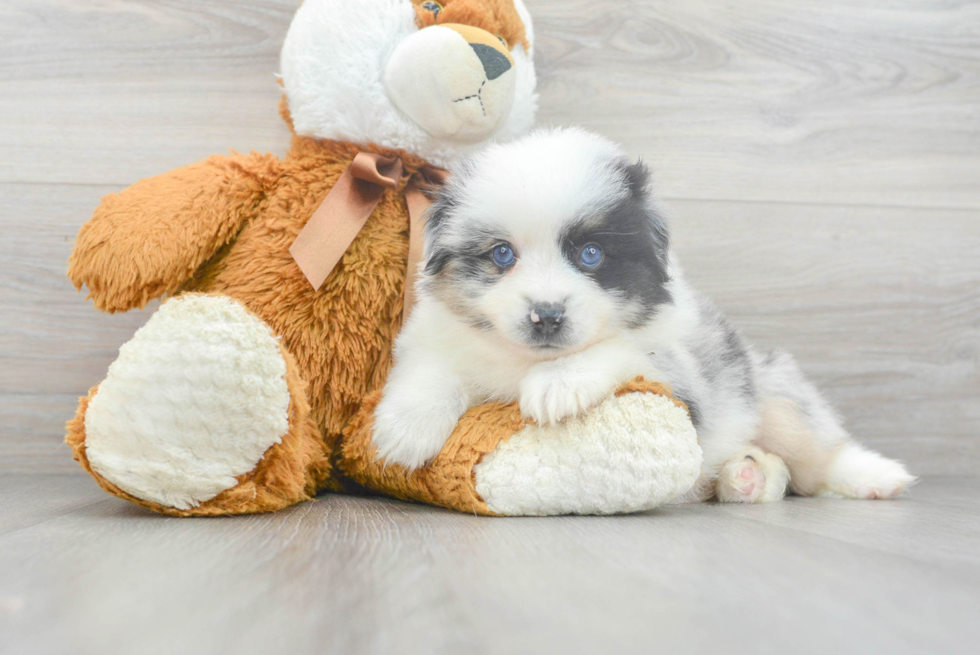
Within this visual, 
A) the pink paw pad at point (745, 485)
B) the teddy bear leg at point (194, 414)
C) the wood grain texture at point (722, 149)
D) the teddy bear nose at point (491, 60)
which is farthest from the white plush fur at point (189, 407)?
the pink paw pad at point (745, 485)

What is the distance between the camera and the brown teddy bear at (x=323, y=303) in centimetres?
112

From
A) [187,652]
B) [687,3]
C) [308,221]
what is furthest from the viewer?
[687,3]

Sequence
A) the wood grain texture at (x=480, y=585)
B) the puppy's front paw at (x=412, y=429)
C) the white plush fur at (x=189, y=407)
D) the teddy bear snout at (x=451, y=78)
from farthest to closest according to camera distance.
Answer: the teddy bear snout at (x=451, y=78)
the puppy's front paw at (x=412, y=429)
the white plush fur at (x=189, y=407)
the wood grain texture at (x=480, y=585)

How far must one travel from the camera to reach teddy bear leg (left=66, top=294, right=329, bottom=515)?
1.10m

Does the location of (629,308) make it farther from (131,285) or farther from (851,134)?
(851,134)

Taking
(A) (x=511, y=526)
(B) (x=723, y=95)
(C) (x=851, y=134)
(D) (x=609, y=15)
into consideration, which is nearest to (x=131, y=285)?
(A) (x=511, y=526)

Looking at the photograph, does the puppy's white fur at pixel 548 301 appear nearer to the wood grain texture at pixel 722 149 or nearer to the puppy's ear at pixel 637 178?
the puppy's ear at pixel 637 178

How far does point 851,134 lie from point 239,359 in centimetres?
180

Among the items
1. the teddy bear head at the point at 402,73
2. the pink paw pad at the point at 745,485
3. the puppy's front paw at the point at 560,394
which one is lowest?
the pink paw pad at the point at 745,485

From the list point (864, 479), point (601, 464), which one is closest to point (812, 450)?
point (864, 479)

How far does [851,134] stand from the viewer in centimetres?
204

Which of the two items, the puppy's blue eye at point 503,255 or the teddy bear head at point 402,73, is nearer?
the puppy's blue eye at point 503,255

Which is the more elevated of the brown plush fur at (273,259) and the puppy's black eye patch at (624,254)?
the puppy's black eye patch at (624,254)

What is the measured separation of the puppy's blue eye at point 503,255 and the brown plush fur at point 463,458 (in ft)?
0.81
